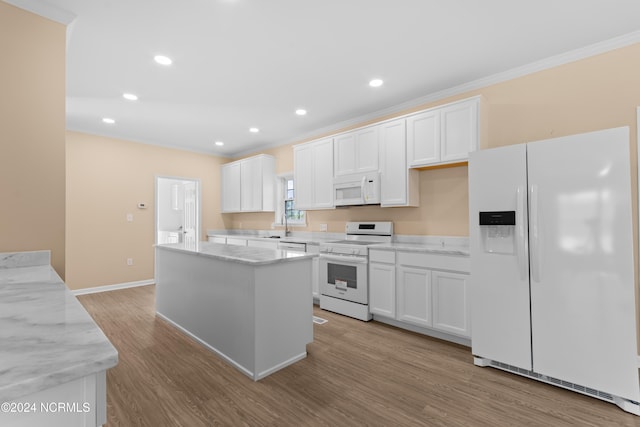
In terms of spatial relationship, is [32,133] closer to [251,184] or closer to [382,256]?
[382,256]

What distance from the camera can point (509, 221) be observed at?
238 centimetres

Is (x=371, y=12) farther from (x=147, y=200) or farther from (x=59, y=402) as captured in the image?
(x=147, y=200)

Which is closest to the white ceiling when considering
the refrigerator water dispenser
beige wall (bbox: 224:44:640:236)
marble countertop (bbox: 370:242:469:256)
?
beige wall (bbox: 224:44:640:236)

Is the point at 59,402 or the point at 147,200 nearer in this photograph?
the point at 59,402

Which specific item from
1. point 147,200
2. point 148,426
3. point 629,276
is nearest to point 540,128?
point 629,276

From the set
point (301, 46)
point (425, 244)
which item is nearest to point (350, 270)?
point (425, 244)

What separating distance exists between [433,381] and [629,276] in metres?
1.49

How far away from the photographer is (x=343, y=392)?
2.19 metres

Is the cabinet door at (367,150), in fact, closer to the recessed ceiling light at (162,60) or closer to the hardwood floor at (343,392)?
the hardwood floor at (343,392)

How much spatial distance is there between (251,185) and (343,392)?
447 cm

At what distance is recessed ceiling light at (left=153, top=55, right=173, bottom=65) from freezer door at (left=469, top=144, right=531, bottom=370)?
2.90 m

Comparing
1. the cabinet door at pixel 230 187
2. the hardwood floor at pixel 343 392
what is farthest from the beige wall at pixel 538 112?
the cabinet door at pixel 230 187

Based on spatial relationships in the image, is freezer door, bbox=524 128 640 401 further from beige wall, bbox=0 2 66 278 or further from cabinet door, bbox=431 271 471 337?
beige wall, bbox=0 2 66 278

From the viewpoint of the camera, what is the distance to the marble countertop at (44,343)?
624 millimetres
